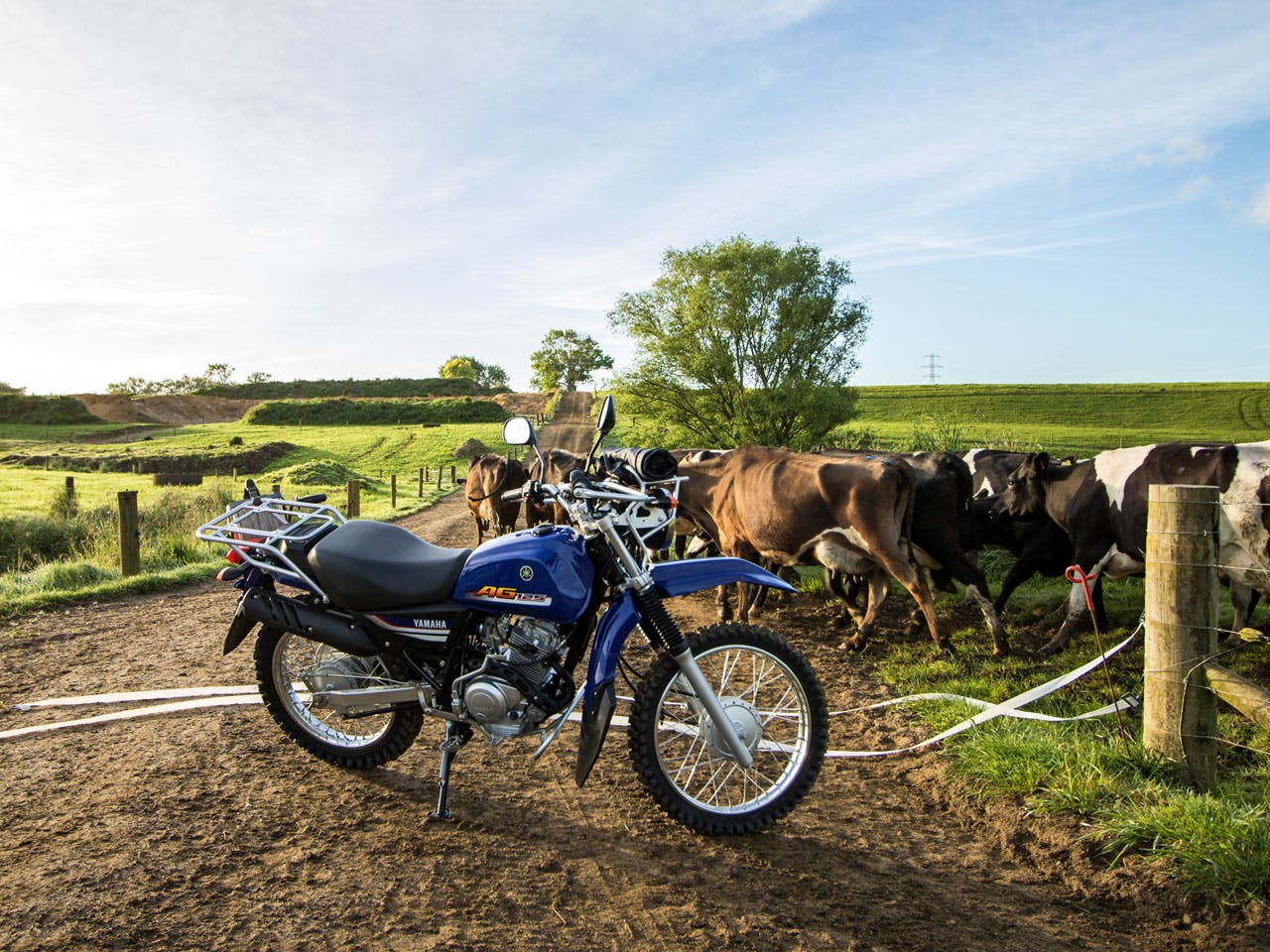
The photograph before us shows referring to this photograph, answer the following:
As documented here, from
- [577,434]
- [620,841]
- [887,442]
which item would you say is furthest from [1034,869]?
[577,434]

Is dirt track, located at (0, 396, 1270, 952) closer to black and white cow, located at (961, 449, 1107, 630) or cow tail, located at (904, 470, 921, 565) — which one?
cow tail, located at (904, 470, 921, 565)

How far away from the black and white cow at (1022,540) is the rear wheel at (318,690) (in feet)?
20.9

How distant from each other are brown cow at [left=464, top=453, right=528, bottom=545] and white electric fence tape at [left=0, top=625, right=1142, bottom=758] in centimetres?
808

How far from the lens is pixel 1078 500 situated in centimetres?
840

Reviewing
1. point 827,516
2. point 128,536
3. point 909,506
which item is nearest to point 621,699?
point 827,516

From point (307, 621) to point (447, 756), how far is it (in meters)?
0.98

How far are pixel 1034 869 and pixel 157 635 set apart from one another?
7269 mm

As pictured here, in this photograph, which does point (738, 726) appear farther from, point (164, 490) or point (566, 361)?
point (566, 361)

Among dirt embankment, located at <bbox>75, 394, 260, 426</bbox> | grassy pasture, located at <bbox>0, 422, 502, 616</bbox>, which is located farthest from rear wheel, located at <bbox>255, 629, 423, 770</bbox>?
dirt embankment, located at <bbox>75, 394, 260, 426</bbox>

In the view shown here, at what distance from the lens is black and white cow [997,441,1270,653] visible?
7012 millimetres

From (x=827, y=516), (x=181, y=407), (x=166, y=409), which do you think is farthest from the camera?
(x=181, y=407)

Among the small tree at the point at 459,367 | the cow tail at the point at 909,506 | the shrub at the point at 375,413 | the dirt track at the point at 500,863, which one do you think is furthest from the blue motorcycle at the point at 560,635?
the small tree at the point at 459,367

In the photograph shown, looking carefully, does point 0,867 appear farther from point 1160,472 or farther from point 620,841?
point 1160,472

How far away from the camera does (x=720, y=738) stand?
3699mm
